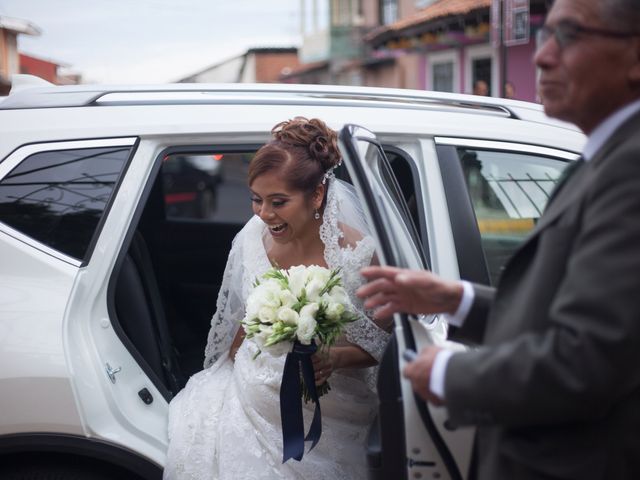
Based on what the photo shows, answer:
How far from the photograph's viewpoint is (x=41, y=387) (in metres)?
2.28

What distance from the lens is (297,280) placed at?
7.97 ft

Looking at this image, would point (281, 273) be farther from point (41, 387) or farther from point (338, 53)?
point (338, 53)

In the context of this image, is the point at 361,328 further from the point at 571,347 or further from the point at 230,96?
the point at 571,347

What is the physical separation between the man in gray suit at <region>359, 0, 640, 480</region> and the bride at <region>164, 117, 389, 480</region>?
1.01 metres

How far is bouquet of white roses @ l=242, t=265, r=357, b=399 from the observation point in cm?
231

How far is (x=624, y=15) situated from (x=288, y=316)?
4.17ft

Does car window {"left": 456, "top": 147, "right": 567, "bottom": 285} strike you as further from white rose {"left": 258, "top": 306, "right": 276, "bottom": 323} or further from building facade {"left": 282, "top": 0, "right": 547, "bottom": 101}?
building facade {"left": 282, "top": 0, "right": 547, "bottom": 101}

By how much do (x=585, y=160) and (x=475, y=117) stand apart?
48.5 inches

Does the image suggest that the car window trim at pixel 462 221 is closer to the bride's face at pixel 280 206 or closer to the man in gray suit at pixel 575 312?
the bride's face at pixel 280 206

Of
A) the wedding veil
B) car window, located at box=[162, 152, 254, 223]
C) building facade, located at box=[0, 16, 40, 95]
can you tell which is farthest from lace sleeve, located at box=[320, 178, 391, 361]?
building facade, located at box=[0, 16, 40, 95]

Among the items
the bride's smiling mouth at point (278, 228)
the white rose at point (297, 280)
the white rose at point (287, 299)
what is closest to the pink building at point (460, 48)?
the bride's smiling mouth at point (278, 228)

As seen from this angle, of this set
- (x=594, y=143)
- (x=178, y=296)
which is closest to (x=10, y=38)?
(x=178, y=296)

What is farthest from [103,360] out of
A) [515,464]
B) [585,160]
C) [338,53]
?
[338,53]

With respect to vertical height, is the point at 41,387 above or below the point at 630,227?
below
